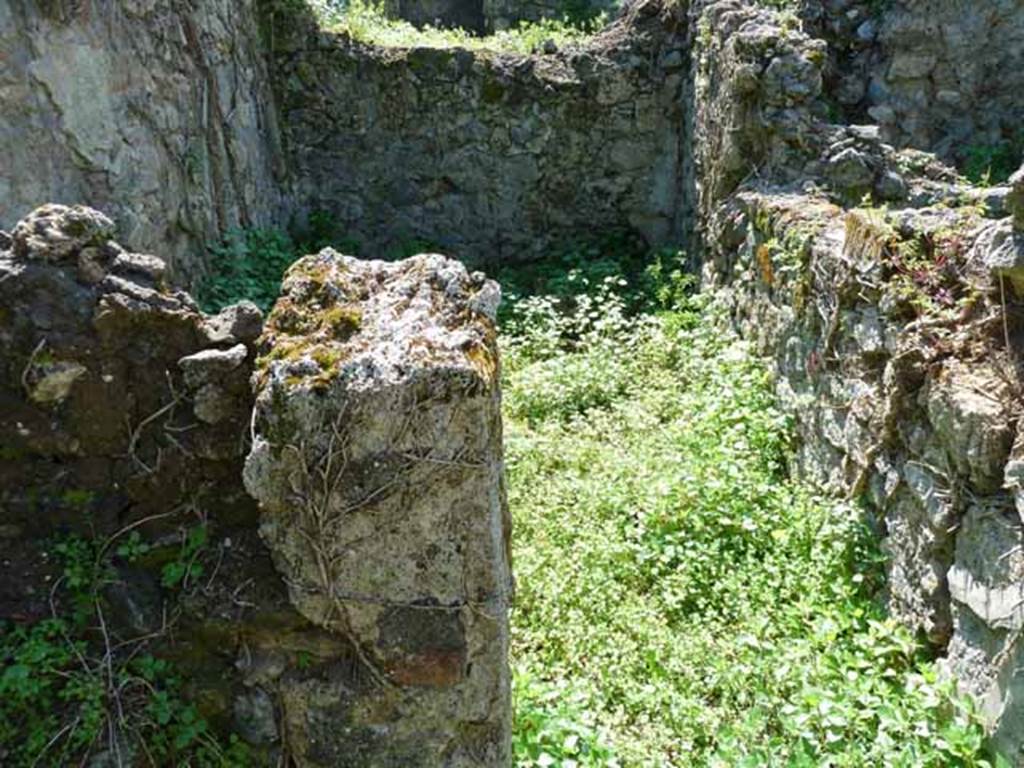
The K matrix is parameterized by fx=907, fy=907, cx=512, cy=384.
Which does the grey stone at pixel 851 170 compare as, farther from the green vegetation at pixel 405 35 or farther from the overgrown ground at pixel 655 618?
the green vegetation at pixel 405 35

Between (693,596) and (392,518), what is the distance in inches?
83.6

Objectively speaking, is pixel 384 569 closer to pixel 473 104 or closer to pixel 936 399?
pixel 936 399

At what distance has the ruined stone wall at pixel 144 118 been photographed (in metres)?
4.86

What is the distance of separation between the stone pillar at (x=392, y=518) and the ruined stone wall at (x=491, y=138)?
20.6ft

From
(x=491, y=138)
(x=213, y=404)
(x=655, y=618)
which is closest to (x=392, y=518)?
(x=213, y=404)

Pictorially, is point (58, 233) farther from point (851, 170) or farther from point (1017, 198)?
point (851, 170)

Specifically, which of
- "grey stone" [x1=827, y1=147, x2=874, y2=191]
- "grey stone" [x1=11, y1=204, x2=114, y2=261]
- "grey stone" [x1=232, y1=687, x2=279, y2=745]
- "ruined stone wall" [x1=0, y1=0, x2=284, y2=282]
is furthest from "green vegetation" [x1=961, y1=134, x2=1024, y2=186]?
"grey stone" [x1=232, y1=687, x2=279, y2=745]

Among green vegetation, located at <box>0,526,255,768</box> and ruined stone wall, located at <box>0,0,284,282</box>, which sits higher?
ruined stone wall, located at <box>0,0,284,282</box>

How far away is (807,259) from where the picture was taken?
462cm

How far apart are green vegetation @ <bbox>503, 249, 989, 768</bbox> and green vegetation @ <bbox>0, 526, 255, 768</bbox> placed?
1.09 m

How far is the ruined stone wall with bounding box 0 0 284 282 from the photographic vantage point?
16.0 ft

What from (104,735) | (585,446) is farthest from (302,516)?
(585,446)

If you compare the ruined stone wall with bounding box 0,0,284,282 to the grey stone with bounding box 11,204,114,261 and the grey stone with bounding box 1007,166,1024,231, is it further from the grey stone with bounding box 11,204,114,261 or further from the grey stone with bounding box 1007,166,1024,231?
the grey stone with bounding box 1007,166,1024,231

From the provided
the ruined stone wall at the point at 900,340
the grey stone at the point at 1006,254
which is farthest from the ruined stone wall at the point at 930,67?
the grey stone at the point at 1006,254
